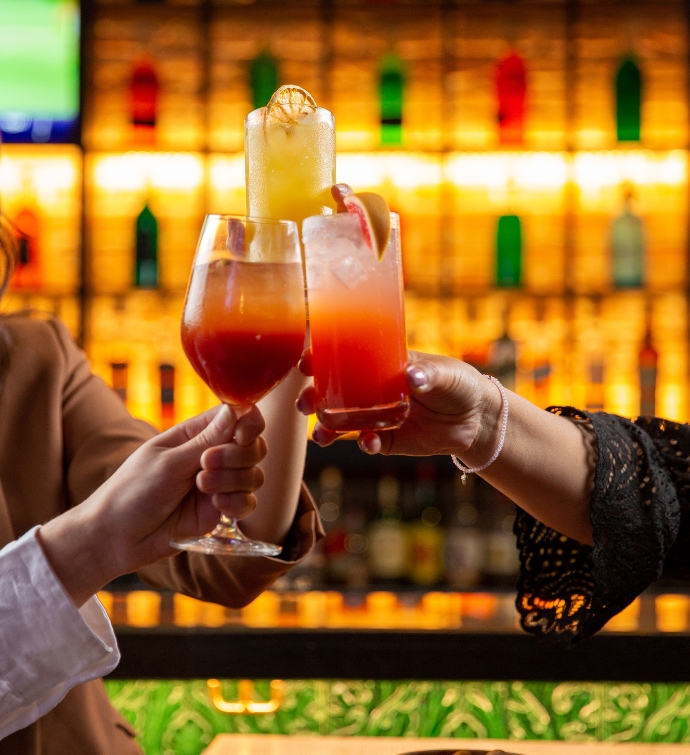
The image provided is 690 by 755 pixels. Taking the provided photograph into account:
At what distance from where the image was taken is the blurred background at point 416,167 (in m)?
3.35

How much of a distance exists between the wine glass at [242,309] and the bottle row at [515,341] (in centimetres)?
230

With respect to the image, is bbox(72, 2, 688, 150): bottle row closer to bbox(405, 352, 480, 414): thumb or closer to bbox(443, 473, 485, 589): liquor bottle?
bbox(443, 473, 485, 589): liquor bottle

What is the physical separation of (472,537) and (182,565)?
72.9 inches

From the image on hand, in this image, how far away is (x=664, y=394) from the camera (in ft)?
11.2

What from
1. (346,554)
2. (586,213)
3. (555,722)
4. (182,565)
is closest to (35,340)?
(182,565)

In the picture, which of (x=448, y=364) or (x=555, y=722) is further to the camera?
(x=555, y=722)

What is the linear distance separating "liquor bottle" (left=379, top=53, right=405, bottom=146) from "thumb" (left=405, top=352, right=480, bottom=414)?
236cm

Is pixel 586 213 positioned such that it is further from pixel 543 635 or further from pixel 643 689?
pixel 543 635

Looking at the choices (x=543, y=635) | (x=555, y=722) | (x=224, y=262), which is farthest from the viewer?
(x=555, y=722)

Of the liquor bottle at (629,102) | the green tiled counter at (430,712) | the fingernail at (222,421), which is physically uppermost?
the liquor bottle at (629,102)

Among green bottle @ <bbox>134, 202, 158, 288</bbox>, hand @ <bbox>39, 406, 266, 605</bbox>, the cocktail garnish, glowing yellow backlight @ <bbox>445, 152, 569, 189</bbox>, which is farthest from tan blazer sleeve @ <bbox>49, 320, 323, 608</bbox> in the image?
glowing yellow backlight @ <bbox>445, 152, 569, 189</bbox>

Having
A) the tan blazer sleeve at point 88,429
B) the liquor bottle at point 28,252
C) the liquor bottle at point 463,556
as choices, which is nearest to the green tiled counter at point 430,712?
the tan blazer sleeve at point 88,429

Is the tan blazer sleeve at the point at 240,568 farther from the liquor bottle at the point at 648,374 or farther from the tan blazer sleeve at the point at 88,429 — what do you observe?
the liquor bottle at the point at 648,374

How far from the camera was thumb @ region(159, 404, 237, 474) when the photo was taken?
3.28 ft
